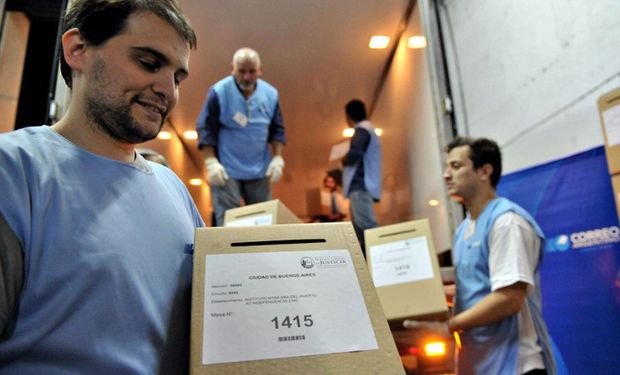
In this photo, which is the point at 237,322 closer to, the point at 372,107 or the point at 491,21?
the point at 491,21

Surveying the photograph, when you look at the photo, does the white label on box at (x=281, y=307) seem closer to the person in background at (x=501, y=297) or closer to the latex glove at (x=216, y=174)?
the person in background at (x=501, y=297)

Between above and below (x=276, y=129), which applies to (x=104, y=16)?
below

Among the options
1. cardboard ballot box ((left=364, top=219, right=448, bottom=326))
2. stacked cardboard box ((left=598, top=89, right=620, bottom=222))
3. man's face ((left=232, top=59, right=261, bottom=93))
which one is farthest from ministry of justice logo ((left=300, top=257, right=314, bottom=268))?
man's face ((left=232, top=59, right=261, bottom=93))

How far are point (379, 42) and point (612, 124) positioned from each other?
113 inches

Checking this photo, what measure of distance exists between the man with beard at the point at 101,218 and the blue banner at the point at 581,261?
1594mm

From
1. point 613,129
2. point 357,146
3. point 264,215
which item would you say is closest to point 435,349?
point 264,215

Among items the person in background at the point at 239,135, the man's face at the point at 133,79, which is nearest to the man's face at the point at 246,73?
the person in background at the point at 239,135

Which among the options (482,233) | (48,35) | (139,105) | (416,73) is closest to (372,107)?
(416,73)

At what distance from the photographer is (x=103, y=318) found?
682 millimetres

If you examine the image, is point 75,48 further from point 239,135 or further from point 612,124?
point 239,135

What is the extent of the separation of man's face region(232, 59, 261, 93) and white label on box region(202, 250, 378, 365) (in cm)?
217

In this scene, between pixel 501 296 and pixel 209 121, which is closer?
pixel 501 296

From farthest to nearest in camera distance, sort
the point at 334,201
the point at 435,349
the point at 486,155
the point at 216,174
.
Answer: the point at 334,201, the point at 216,174, the point at 435,349, the point at 486,155

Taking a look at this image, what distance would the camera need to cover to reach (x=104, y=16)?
34.6 inches
